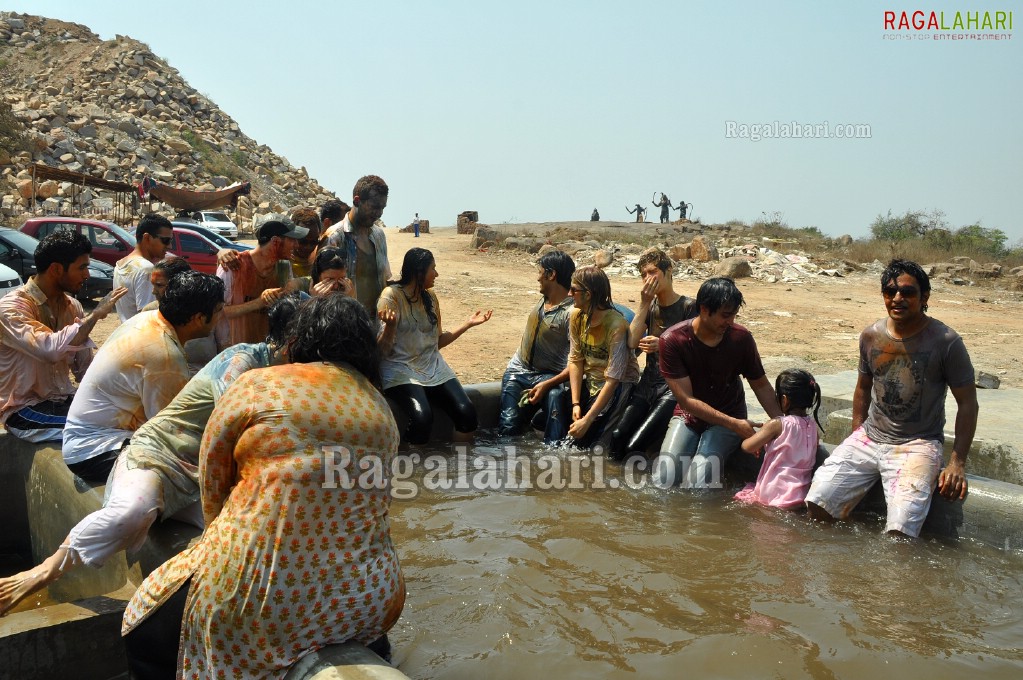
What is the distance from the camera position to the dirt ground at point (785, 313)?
36.7 feet

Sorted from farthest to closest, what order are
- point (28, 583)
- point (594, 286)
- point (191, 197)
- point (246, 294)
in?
point (191, 197) < point (594, 286) < point (246, 294) < point (28, 583)

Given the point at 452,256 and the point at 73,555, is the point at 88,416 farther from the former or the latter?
the point at 452,256

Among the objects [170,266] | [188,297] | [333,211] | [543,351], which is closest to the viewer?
[188,297]

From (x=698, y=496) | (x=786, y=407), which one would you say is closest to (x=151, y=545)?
(x=698, y=496)

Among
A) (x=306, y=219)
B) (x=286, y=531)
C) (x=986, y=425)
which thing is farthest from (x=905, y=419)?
(x=306, y=219)

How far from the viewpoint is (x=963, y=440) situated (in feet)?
14.0

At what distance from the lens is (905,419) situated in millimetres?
4441

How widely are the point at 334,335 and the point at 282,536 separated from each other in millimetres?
607

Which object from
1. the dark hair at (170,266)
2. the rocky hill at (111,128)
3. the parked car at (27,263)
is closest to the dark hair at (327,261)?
the dark hair at (170,266)

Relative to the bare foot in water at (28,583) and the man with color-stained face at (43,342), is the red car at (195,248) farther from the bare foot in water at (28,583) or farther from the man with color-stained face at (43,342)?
the bare foot in water at (28,583)

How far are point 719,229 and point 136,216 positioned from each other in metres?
22.0

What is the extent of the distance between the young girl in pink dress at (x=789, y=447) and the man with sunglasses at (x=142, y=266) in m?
3.69

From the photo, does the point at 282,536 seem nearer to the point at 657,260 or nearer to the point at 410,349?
the point at 410,349

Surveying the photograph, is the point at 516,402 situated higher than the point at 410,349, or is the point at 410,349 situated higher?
the point at 410,349
